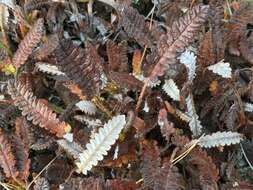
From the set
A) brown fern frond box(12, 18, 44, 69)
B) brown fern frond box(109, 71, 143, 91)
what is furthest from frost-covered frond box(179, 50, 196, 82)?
brown fern frond box(12, 18, 44, 69)

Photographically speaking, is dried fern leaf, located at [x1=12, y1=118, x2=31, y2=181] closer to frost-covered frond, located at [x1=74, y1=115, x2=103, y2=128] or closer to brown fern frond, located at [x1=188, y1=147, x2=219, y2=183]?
frost-covered frond, located at [x1=74, y1=115, x2=103, y2=128]

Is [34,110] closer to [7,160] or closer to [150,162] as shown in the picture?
[7,160]

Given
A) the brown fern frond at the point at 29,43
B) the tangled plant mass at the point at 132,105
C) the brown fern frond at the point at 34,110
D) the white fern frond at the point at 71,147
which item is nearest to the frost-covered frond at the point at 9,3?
the tangled plant mass at the point at 132,105

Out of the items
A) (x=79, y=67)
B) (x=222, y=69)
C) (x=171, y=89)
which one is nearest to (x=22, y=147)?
(x=79, y=67)

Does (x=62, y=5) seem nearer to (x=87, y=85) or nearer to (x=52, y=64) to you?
(x=52, y=64)

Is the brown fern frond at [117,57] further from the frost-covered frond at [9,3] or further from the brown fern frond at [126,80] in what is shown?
the frost-covered frond at [9,3]

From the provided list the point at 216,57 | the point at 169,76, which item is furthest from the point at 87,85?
the point at 216,57

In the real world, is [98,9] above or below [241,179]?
above
